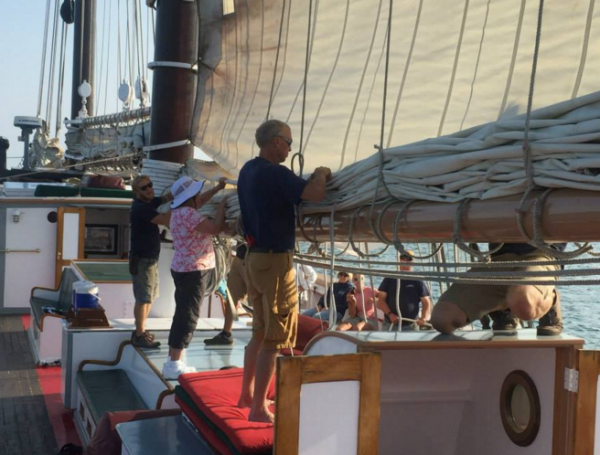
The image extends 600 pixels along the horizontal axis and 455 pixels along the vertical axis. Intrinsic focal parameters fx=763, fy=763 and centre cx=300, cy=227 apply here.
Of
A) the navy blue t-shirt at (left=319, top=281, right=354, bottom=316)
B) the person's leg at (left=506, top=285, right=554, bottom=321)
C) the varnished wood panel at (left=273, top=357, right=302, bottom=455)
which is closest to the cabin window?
the person's leg at (left=506, top=285, right=554, bottom=321)

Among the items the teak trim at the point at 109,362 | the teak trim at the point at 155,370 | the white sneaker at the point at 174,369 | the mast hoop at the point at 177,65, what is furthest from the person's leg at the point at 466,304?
the teak trim at the point at 109,362

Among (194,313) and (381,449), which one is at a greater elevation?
(194,313)

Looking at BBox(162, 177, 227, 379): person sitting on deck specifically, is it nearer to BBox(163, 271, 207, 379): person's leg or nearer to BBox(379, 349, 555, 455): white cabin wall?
BBox(163, 271, 207, 379): person's leg

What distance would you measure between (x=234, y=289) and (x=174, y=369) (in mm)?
632

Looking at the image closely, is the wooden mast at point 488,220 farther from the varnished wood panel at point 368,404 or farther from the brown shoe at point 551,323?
the brown shoe at point 551,323

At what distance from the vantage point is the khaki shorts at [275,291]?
9.20 feet

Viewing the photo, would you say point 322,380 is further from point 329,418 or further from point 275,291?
point 275,291

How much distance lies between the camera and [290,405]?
212 centimetres

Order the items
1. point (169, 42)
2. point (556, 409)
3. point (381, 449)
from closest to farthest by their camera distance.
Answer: point (556, 409)
point (381, 449)
point (169, 42)

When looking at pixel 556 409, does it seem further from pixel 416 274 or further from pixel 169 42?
pixel 169 42

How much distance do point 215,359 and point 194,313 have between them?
1.80 feet

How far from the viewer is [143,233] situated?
17.8 feet

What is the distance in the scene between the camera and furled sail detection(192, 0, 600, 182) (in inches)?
75.6

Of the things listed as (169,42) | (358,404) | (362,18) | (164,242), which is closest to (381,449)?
(358,404)
